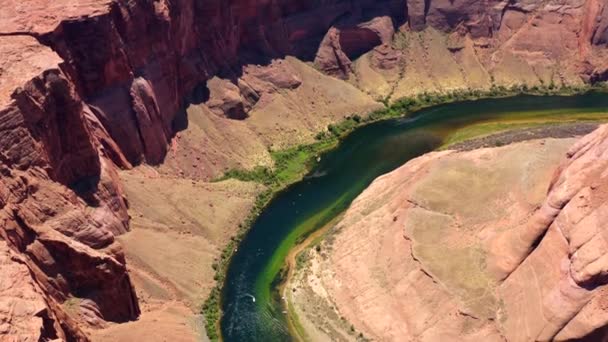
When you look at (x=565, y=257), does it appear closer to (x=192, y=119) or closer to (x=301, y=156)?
(x=301, y=156)

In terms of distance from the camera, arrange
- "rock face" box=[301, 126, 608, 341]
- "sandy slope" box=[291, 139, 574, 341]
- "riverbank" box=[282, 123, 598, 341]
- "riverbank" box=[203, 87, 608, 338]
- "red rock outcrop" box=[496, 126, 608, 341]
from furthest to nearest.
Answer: "riverbank" box=[203, 87, 608, 338] < "riverbank" box=[282, 123, 598, 341] < "sandy slope" box=[291, 139, 574, 341] < "rock face" box=[301, 126, 608, 341] < "red rock outcrop" box=[496, 126, 608, 341]

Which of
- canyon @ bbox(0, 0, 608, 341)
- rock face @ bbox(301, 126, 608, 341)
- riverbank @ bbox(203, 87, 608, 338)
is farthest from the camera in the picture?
riverbank @ bbox(203, 87, 608, 338)

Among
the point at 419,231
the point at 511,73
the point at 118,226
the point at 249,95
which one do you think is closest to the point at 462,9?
the point at 511,73

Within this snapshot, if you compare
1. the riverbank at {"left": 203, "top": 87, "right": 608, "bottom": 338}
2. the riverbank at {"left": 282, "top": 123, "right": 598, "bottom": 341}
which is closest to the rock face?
the riverbank at {"left": 282, "top": 123, "right": 598, "bottom": 341}

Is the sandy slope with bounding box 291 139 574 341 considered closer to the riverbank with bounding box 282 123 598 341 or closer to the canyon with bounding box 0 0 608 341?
the riverbank with bounding box 282 123 598 341

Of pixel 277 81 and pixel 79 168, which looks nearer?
pixel 79 168

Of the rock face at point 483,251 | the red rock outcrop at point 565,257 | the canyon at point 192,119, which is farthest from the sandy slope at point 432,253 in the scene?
the red rock outcrop at point 565,257

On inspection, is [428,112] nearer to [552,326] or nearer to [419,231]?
[419,231]
